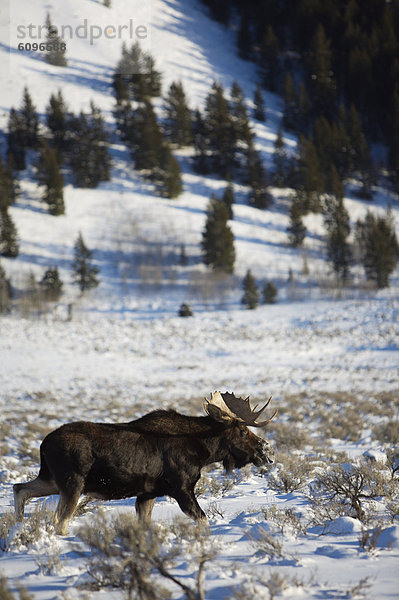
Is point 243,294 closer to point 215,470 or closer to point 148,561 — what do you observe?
point 215,470

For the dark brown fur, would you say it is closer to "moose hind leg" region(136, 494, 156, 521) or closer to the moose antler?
"moose hind leg" region(136, 494, 156, 521)

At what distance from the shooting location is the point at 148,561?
286 cm

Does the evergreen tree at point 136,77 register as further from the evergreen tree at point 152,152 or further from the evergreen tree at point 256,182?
the evergreen tree at point 256,182

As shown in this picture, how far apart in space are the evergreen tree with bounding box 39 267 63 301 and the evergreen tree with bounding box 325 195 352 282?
941 inches

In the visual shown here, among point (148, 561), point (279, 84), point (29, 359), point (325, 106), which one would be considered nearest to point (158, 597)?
point (148, 561)

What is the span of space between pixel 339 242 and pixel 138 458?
42.5m

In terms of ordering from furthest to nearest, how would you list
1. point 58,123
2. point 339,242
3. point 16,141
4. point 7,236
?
point 58,123
point 16,141
point 339,242
point 7,236

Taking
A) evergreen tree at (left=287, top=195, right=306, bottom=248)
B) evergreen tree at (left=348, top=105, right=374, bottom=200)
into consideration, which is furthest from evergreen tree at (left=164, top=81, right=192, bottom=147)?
evergreen tree at (left=348, top=105, right=374, bottom=200)

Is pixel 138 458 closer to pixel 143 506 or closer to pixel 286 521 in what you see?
pixel 143 506

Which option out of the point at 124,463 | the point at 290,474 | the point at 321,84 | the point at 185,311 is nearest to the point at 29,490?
the point at 124,463

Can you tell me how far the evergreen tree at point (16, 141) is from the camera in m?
49.3

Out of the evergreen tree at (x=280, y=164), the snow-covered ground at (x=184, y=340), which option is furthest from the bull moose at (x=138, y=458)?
the evergreen tree at (x=280, y=164)

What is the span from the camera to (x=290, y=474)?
6371 mm

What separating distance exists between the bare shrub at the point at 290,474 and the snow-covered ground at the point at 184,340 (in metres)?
0.14
